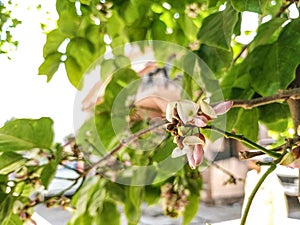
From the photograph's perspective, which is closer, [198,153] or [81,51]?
[198,153]

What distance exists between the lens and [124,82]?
Answer: 356 mm

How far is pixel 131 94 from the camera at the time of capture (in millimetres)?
347

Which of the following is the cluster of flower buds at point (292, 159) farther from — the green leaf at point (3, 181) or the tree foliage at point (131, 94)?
the green leaf at point (3, 181)

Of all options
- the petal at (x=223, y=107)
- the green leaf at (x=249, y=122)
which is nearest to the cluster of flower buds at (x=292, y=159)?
the petal at (x=223, y=107)

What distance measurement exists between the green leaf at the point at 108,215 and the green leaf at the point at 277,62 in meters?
0.14

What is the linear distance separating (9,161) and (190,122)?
6.9 inches

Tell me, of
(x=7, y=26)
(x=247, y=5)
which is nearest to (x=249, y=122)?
(x=247, y=5)

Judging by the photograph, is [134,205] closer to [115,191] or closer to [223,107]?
[115,191]

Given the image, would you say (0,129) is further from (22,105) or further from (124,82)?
(22,105)

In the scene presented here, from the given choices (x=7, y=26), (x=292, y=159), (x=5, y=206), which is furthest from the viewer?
(x=7, y=26)

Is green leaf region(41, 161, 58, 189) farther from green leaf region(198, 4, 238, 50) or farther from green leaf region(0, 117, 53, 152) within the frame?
green leaf region(198, 4, 238, 50)

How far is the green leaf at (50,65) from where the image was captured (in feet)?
1.19

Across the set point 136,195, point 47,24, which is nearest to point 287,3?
point 136,195

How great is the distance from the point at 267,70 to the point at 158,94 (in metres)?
0.14
